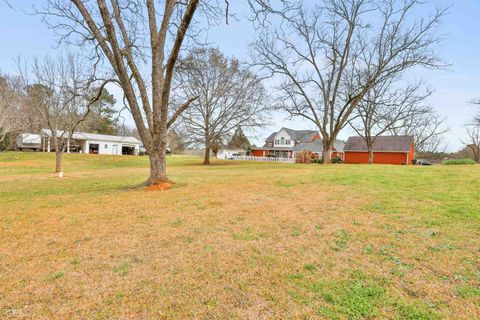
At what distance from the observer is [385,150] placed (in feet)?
125

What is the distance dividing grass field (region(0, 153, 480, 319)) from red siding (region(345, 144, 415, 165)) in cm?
3396

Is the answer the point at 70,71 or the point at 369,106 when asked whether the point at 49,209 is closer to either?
the point at 70,71

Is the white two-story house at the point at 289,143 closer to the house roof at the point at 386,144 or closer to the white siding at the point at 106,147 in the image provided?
the house roof at the point at 386,144

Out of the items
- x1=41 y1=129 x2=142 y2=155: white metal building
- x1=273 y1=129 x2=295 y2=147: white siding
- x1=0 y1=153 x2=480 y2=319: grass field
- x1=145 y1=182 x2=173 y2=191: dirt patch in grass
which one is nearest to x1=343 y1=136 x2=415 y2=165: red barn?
x1=273 y1=129 x2=295 y2=147: white siding

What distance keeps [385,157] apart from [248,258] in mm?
40161

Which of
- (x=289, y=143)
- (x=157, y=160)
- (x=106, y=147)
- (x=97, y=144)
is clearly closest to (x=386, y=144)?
(x=289, y=143)

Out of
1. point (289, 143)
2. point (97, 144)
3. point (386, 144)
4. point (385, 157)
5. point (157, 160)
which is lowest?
point (157, 160)

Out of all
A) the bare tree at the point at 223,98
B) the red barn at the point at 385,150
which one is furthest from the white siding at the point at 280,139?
the bare tree at the point at 223,98

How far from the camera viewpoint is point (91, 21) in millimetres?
8664

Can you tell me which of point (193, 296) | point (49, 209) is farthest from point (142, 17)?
point (193, 296)

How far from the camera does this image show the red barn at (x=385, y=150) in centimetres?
3678

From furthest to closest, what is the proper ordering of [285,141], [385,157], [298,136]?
[285,141] → [298,136] → [385,157]

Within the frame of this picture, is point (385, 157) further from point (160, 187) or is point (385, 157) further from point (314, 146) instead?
point (160, 187)

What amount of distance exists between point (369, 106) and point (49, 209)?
90.2ft
